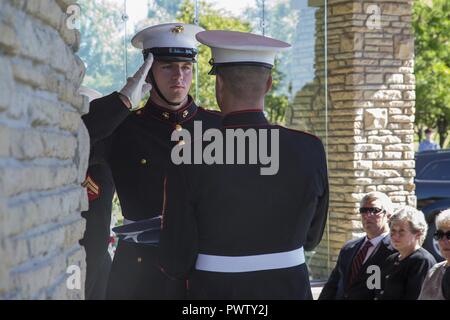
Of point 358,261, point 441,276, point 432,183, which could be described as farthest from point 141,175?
point 432,183

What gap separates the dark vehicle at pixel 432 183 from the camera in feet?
32.0

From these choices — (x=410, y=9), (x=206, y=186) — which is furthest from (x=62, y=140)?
(x=410, y=9)

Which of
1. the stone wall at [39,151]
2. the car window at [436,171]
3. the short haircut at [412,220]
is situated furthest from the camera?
the car window at [436,171]

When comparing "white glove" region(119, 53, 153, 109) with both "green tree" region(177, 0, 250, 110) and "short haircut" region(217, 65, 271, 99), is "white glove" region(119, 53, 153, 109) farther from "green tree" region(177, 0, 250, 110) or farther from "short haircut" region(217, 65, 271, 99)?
"green tree" region(177, 0, 250, 110)

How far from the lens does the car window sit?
1008 centimetres

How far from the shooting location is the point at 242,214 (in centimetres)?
355

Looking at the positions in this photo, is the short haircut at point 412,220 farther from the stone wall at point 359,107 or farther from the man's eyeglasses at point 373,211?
the stone wall at point 359,107

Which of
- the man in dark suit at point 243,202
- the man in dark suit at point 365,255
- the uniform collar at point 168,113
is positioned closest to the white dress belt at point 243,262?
the man in dark suit at point 243,202

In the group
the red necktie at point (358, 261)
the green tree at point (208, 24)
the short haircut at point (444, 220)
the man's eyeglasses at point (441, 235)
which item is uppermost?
the green tree at point (208, 24)

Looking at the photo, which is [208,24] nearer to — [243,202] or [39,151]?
[243,202]

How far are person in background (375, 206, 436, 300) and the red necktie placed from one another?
0.89ft

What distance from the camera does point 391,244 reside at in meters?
5.64

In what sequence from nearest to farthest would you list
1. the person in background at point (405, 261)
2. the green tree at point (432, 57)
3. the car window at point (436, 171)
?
1. the person in background at point (405, 261)
2. the car window at point (436, 171)
3. the green tree at point (432, 57)

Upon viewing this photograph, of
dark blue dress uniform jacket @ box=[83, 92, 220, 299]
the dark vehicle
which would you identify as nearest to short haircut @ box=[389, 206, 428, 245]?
dark blue dress uniform jacket @ box=[83, 92, 220, 299]
